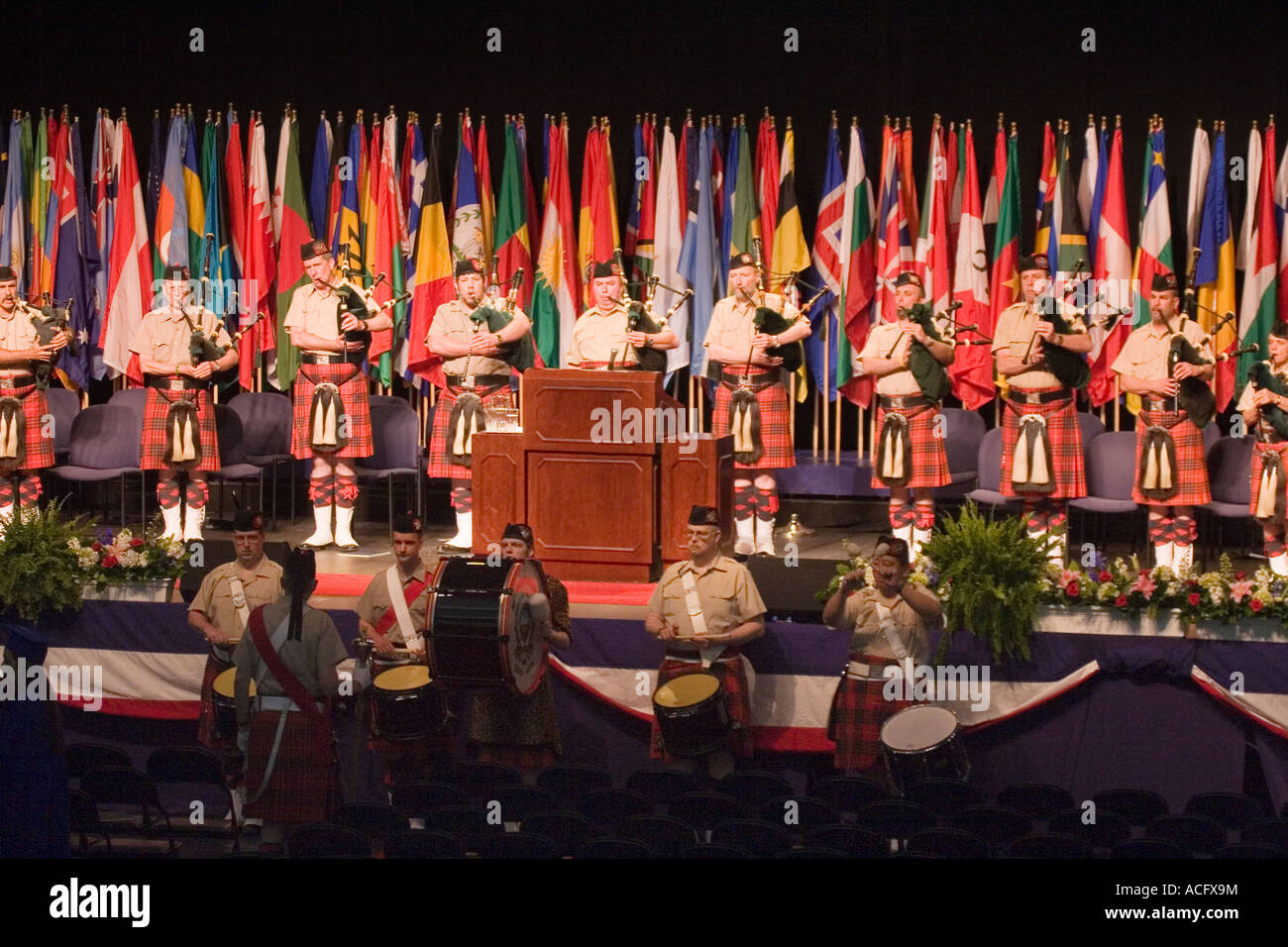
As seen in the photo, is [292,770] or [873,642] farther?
[873,642]

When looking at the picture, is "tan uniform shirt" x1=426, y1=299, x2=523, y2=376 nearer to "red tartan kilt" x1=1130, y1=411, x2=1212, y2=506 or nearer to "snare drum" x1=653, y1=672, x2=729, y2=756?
"snare drum" x1=653, y1=672, x2=729, y2=756

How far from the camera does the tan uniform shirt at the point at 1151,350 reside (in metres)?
9.66

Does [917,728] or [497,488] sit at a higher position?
[497,488]

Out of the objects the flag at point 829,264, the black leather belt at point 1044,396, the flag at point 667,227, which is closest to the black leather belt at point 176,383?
the flag at point 667,227

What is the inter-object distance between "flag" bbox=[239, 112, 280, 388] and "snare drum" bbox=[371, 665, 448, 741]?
5001 millimetres

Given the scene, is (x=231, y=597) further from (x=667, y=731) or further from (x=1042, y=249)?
(x=1042, y=249)

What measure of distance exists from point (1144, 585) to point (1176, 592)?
0.47ft

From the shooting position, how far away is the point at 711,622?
315 inches

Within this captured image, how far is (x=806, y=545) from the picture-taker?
34.7ft

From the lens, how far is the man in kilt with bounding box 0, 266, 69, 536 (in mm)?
10570

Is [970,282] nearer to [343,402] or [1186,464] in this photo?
[1186,464]

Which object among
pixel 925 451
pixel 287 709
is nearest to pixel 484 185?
pixel 925 451

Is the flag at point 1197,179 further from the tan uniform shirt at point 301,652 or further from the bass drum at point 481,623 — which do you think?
the tan uniform shirt at point 301,652

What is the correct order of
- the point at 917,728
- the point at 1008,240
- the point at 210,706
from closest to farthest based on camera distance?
the point at 917,728 < the point at 210,706 < the point at 1008,240
